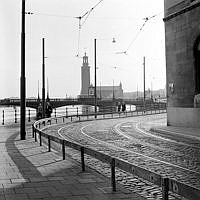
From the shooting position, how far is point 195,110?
71.5 ft

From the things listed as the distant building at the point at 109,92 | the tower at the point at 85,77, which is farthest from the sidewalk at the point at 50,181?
the distant building at the point at 109,92

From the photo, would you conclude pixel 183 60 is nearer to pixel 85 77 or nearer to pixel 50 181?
pixel 50 181

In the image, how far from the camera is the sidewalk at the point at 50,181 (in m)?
6.71

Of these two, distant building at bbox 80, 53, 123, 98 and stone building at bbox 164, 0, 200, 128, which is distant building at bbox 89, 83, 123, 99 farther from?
stone building at bbox 164, 0, 200, 128

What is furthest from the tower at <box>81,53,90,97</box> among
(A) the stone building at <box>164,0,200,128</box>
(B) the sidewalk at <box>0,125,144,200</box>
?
(B) the sidewalk at <box>0,125,144,200</box>

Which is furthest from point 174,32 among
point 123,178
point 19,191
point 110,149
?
point 19,191

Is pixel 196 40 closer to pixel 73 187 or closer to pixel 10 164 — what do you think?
pixel 10 164

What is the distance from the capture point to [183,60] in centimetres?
2355

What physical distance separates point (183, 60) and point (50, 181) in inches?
674

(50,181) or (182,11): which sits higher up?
(182,11)

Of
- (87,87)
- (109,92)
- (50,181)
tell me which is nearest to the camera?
(50,181)

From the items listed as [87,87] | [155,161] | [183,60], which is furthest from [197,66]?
[87,87]

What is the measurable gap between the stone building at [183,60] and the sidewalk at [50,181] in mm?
12789

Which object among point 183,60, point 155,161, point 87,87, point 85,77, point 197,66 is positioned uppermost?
point 85,77
